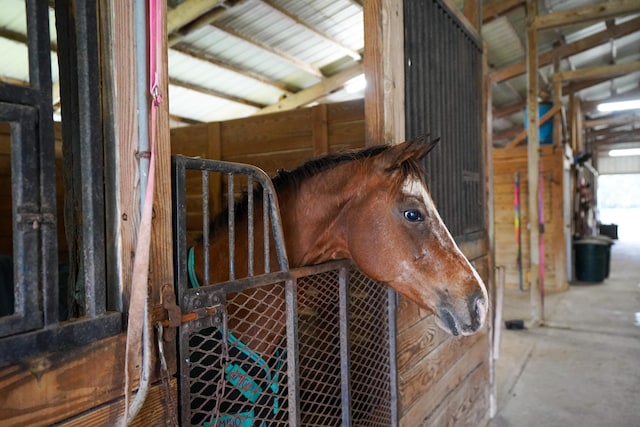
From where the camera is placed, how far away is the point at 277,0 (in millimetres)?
5156

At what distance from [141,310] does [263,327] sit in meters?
0.43

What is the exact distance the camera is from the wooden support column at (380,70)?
5.51ft

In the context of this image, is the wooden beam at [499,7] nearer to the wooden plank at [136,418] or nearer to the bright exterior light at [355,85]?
the bright exterior light at [355,85]

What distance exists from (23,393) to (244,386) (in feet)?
1.84

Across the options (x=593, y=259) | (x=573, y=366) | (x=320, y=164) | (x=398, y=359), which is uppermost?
(x=320, y=164)

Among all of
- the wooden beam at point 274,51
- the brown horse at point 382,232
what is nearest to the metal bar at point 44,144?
the brown horse at point 382,232

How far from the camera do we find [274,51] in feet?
20.9

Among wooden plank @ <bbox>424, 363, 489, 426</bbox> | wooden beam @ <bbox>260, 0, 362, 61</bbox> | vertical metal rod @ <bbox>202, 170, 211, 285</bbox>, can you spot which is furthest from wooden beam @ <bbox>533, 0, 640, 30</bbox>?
vertical metal rod @ <bbox>202, 170, 211, 285</bbox>

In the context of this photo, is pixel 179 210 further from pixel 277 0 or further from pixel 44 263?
pixel 277 0

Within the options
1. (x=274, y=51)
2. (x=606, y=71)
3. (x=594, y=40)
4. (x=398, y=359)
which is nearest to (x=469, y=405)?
(x=398, y=359)

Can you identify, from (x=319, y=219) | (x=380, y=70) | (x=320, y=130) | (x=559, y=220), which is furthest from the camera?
(x=559, y=220)

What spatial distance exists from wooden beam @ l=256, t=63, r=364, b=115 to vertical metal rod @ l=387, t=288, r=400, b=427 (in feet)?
20.1

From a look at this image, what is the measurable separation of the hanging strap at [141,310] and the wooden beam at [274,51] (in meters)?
5.12

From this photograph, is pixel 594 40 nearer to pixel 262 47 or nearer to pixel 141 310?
pixel 262 47
